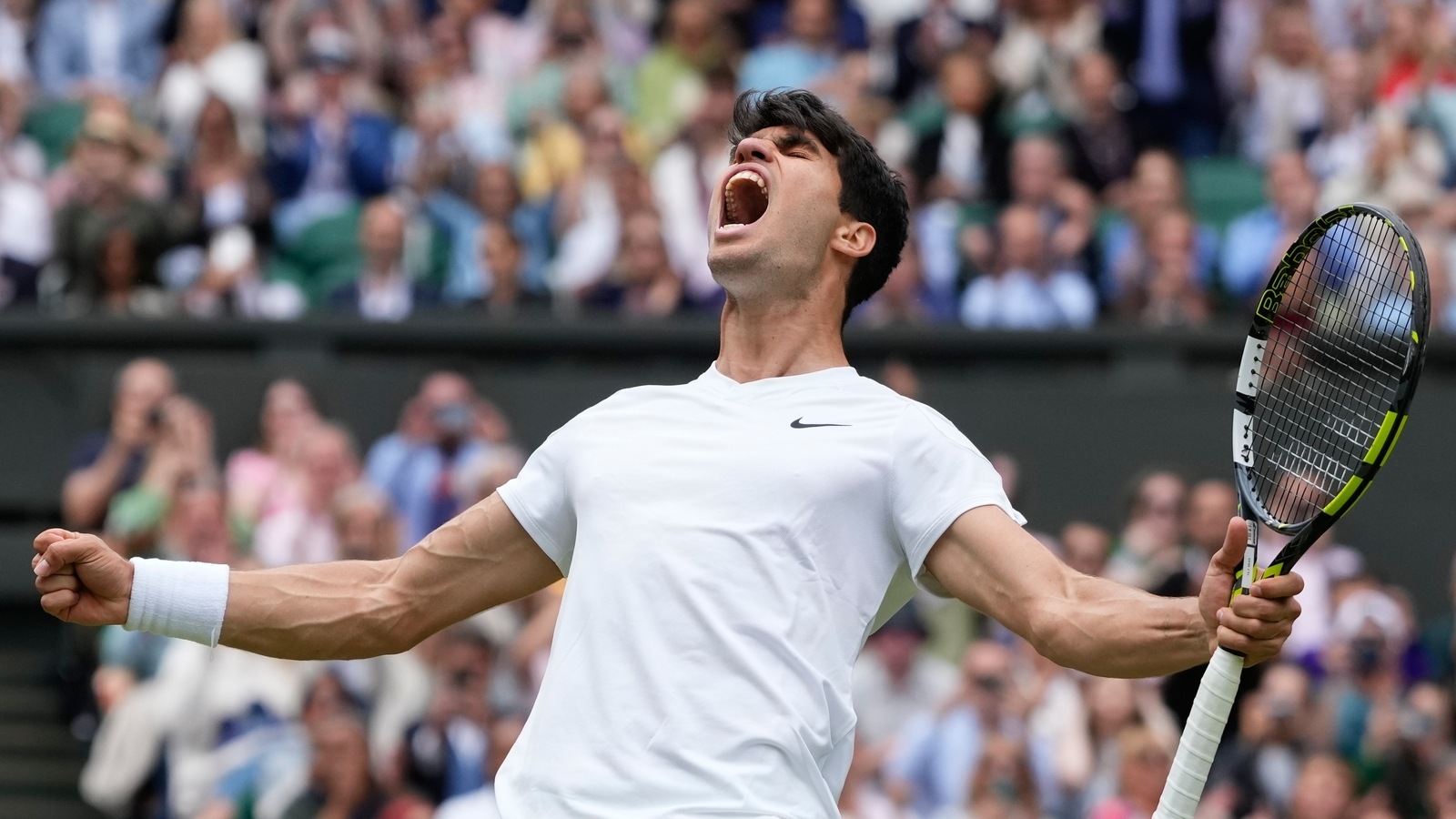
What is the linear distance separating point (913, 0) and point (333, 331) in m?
3.81

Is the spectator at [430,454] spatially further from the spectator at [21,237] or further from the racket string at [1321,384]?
the racket string at [1321,384]

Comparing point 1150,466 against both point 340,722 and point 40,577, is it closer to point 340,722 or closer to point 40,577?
point 340,722

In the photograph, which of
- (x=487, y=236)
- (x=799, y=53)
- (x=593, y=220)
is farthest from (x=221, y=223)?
(x=799, y=53)

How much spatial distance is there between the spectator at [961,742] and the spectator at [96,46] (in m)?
6.52

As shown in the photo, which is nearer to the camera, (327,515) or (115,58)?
(327,515)

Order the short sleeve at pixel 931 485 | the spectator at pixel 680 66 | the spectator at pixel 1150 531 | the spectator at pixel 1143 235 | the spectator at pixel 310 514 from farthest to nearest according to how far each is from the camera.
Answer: the spectator at pixel 680 66, the spectator at pixel 1143 235, the spectator at pixel 310 514, the spectator at pixel 1150 531, the short sleeve at pixel 931 485

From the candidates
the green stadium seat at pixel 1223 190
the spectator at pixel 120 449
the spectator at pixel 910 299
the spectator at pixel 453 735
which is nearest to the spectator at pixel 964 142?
the spectator at pixel 910 299

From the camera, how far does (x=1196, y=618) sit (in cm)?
340

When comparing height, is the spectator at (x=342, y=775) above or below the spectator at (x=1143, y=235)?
below

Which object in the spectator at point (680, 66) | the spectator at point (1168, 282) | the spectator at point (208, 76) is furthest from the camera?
the spectator at point (208, 76)

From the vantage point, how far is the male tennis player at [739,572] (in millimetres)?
3621

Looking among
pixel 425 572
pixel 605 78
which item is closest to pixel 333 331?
pixel 605 78

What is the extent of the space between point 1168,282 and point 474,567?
6.20m

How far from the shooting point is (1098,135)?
34.9ft
